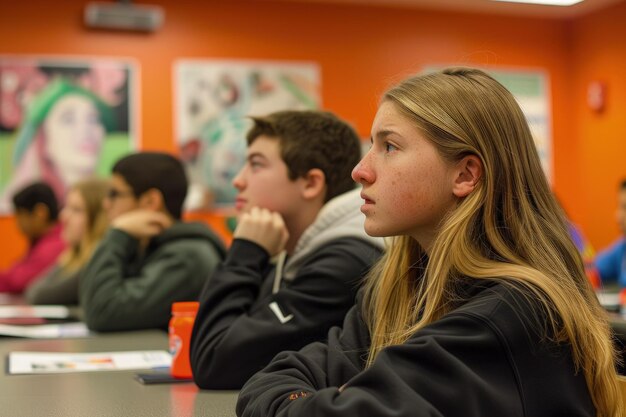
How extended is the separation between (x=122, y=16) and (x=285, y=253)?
15.1 feet

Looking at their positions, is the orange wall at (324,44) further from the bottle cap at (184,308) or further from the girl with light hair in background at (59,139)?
the bottle cap at (184,308)

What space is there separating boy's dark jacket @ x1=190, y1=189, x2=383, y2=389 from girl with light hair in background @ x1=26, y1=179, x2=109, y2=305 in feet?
6.97

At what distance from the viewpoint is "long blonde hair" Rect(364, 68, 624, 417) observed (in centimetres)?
120

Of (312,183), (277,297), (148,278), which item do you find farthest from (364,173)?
(148,278)

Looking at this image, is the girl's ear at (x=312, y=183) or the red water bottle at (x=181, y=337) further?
the girl's ear at (x=312, y=183)

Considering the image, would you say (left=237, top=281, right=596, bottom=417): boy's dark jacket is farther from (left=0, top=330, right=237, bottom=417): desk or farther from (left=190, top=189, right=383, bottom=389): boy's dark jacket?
(left=190, top=189, right=383, bottom=389): boy's dark jacket

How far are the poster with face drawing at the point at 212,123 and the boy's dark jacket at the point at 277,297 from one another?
4.55 meters

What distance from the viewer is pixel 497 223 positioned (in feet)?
4.22

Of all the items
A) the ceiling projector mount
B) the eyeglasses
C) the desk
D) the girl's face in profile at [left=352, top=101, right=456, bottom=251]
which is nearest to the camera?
the girl's face in profile at [left=352, top=101, right=456, bottom=251]

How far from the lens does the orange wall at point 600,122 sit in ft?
22.9

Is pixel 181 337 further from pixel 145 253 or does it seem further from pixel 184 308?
pixel 145 253

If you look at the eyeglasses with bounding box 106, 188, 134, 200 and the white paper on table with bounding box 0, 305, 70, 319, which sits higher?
the eyeglasses with bounding box 106, 188, 134, 200

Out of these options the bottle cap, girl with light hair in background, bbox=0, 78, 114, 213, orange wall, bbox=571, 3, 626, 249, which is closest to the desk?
the bottle cap

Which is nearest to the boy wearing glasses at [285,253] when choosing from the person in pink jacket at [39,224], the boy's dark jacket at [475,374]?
the boy's dark jacket at [475,374]
